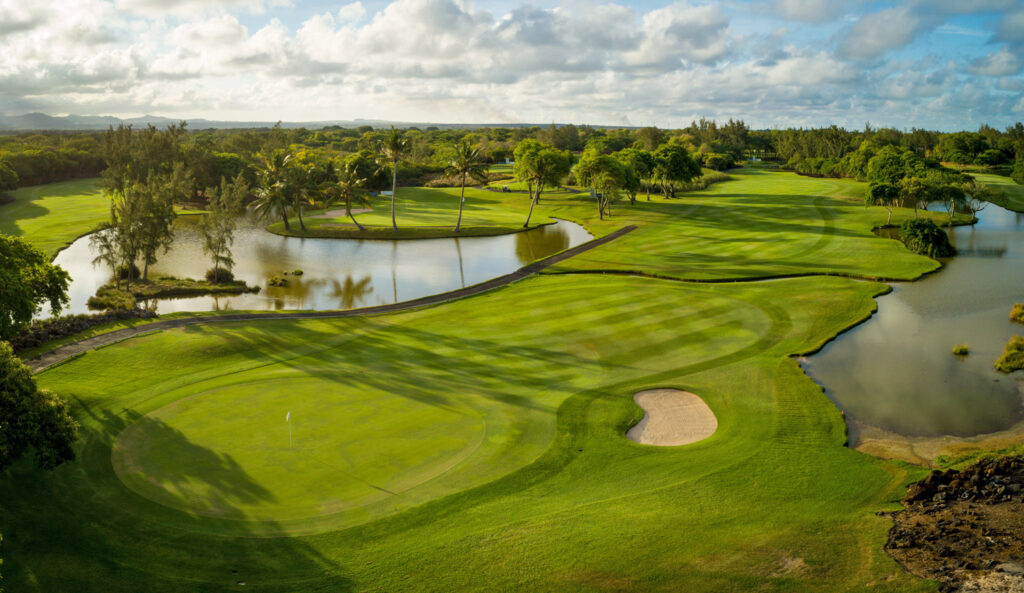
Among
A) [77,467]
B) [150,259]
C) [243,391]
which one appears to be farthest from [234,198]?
[77,467]

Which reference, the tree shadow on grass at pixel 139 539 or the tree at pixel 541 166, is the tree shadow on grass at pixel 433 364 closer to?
the tree shadow on grass at pixel 139 539

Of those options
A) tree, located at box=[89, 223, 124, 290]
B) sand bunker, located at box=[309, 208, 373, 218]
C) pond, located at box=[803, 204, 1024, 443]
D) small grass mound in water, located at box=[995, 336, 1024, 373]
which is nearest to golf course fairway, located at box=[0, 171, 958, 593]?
pond, located at box=[803, 204, 1024, 443]

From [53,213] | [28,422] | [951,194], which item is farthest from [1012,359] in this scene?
[53,213]

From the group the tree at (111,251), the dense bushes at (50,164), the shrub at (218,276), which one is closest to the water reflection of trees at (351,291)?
the shrub at (218,276)

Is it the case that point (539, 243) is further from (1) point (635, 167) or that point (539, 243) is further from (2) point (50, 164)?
(2) point (50, 164)

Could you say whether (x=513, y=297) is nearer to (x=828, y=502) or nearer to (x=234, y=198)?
(x=828, y=502)

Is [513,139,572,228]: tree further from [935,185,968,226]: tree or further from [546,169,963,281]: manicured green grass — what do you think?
[935,185,968,226]: tree
